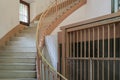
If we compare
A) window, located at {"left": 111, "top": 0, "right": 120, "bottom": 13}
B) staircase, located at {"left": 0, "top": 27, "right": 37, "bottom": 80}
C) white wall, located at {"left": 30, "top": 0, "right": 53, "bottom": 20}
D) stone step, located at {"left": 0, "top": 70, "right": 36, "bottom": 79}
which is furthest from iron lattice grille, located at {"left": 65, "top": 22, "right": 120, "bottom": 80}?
white wall, located at {"left": 30, "top": 0, "right": 53, "bottom": 20}

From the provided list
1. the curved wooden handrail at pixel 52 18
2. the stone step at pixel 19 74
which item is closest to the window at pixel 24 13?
the curved wooden handrail at pixel 52 18

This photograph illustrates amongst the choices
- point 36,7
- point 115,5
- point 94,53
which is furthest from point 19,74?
point 36,7

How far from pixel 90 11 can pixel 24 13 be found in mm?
3150

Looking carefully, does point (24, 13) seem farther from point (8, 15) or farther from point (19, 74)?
point (19, 74)

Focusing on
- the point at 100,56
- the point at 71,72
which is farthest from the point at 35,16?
the point at 100,56

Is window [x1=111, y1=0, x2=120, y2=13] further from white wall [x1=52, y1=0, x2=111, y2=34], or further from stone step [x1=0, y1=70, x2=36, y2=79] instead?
stone step [x1=0, y1=70, x2=36, y2=79]

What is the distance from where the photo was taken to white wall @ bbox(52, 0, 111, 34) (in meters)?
7.08

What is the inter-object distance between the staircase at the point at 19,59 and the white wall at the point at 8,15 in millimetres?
517

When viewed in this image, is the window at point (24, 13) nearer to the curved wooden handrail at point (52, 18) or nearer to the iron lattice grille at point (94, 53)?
the curved wooden handrail at point (52, 18)

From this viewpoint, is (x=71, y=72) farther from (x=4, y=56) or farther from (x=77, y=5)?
(x=77, y=5)

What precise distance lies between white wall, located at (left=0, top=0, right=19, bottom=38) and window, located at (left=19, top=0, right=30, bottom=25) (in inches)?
30.8

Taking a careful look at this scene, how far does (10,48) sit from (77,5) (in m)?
2.90

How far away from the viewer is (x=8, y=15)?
8.07 metres

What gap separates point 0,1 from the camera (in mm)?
7660
